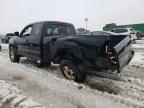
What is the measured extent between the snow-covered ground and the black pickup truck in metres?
0.52

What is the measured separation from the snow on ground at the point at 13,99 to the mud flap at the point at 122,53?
2.29 meters

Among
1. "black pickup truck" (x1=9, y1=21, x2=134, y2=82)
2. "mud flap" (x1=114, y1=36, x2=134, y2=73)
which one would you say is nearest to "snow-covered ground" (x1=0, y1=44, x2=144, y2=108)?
"black pickup truck" (x1=9, y1=21, x2=134, y2=82)

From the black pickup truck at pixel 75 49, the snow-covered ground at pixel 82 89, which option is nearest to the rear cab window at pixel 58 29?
the black pickup truck at pixel 75 49

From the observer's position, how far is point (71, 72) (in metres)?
6.05

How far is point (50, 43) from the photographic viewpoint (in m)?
Result: 6.77

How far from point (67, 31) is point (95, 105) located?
14.7 ft

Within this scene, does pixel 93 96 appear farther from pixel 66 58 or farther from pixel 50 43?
pixel 50 43

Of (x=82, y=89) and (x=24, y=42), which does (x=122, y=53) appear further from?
(x=24, y=42)

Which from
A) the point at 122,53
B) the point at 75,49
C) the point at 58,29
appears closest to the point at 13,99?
the point at 75,49

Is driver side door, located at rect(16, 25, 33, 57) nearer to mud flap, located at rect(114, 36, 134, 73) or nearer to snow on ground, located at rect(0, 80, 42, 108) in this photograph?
snow on ground, located at rect(0, 80, 42, 108)

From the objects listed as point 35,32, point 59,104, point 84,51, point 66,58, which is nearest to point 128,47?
point 84,51

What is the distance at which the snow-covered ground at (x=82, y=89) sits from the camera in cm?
424

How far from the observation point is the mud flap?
503cm

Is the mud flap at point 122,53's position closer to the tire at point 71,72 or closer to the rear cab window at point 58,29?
the tire at point 71,72
